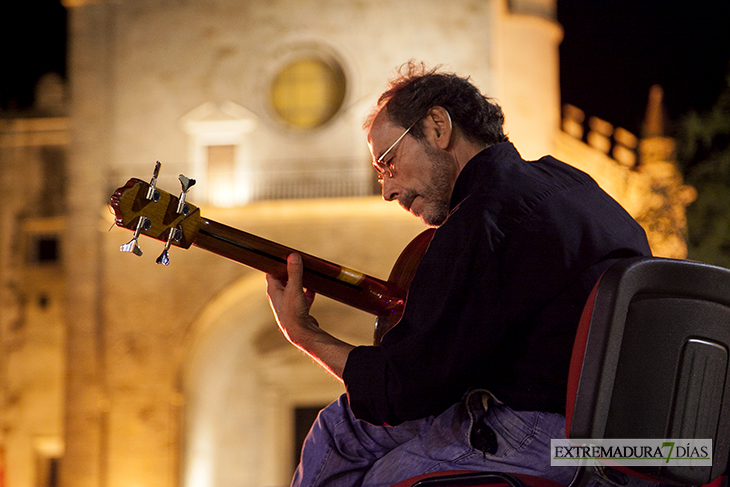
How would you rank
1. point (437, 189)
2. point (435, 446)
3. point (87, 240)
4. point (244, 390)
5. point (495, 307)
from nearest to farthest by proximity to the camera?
1. point (495, 307)
2. point (435, 446)
3. point (437, 189)
4. point (87, 240)
5. point (244, 390)

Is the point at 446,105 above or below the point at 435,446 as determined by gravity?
above

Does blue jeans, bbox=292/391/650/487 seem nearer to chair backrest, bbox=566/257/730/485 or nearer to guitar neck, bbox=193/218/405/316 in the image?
chair backrest, bbox=566/257/730/485

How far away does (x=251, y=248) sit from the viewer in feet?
7.49

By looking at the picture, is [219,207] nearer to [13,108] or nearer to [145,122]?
[145,122]

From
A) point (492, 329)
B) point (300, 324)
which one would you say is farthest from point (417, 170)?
point (492, 329)

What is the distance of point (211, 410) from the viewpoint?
1406cm

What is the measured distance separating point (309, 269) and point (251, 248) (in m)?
0.19

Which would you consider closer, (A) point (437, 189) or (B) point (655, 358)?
(B) point (655, 358)

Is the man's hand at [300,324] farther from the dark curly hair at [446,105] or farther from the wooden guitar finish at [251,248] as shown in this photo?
the dark curly hair at [446,105]

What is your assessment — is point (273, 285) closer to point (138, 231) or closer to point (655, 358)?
point (138, 231)

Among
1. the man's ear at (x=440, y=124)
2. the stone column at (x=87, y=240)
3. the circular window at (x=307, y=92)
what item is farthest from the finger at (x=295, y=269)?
the stone column at (x=87, y=240)

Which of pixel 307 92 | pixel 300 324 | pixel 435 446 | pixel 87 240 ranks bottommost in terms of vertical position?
pixel 87 240

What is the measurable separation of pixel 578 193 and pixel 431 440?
2.31 feet

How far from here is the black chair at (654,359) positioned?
1502 mm
